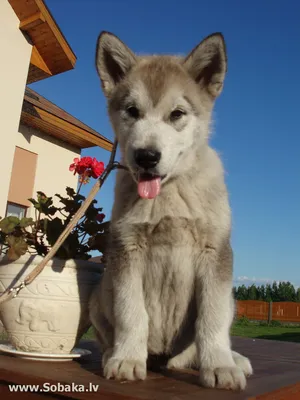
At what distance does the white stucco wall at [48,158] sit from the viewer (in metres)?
9.85

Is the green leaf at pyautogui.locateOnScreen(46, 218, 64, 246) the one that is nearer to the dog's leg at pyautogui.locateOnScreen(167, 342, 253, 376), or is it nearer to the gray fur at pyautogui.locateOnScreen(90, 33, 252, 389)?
the gray fur at pyautogui.locateOnScreen(90, 33, 252, 389)

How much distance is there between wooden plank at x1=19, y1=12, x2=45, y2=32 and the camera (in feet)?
26.3

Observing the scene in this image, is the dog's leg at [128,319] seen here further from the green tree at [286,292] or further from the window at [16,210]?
the green tree at [286,292]

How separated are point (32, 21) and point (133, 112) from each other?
6713mm

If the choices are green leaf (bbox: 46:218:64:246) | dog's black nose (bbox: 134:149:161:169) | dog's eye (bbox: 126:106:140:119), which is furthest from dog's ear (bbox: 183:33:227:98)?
green leaf (bbox: 46:218:64:246)

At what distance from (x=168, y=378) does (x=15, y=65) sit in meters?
7.34

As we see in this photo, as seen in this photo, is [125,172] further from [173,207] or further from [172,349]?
[172,349]

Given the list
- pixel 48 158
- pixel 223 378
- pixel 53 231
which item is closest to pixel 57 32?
pixel 48 158

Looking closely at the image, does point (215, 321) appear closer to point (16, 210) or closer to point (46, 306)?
point (46, 306)

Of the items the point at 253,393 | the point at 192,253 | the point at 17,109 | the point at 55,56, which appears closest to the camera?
the point at 253,393

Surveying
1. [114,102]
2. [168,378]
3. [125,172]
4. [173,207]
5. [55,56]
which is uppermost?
[55,56]

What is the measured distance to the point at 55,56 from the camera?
28.6 feet

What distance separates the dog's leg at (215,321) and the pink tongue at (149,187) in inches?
16.0

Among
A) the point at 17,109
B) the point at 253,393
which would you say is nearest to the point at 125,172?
the point at 253,393
